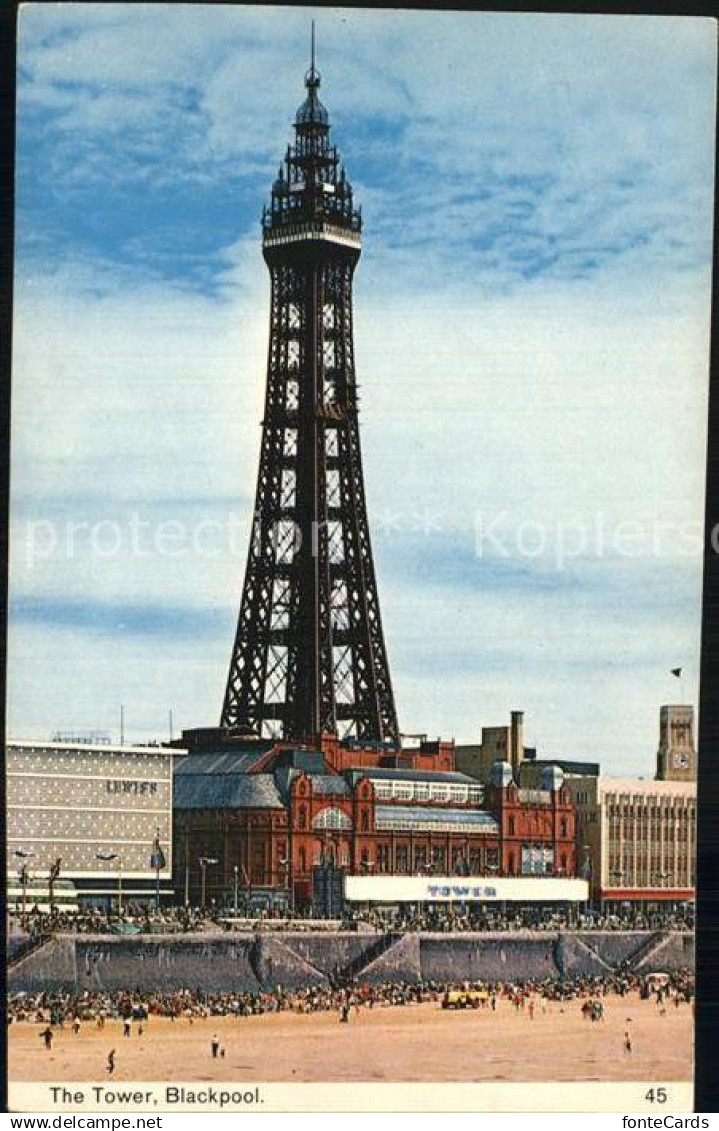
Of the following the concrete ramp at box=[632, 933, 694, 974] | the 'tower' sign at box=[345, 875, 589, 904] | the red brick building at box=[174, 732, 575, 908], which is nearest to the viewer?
the red brick building at box=[174, 732, 575, 908]

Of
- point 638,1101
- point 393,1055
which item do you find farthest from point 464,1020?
point 638,1101

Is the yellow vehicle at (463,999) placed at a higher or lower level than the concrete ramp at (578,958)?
lower

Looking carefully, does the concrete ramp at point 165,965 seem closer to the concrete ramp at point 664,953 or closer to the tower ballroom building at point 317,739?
the tower ballroom building at point 317,739

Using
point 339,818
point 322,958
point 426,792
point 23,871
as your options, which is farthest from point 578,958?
point 23,871

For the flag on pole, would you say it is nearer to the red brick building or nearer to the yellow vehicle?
the red brick building

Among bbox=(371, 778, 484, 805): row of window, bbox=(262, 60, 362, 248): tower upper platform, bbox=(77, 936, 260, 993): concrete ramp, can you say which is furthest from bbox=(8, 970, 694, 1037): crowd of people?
bbox=(262, 60, 362, 248): tower upper platform

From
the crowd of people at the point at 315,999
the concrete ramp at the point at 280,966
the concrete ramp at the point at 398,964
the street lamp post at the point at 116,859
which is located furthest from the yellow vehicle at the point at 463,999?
the street lamp post at the point at 116,859

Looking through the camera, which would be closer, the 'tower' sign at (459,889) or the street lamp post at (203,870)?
the street lamp post at (203,870)

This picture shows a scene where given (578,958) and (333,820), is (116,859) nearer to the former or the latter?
(333,820)
